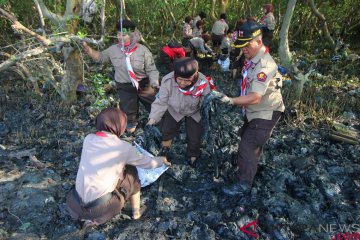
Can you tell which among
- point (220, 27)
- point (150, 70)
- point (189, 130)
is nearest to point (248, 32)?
point (189, 130)

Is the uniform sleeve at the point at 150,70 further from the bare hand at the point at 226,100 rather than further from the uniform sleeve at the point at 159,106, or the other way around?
the bare hand at the point at 226,100

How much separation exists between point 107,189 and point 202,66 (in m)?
5.56

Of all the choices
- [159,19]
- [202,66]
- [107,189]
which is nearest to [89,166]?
[107,189]

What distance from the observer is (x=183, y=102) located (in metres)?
3.48

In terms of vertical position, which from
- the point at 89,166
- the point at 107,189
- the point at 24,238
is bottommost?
the point at 24,238

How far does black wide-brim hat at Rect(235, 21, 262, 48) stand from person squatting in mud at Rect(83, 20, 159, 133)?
1569 mm

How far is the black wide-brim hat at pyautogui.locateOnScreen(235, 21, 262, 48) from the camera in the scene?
291cm

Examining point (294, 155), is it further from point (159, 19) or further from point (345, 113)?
point (159, 19)

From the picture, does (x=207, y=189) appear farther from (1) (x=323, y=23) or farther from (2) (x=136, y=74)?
(1) (x=323, y=23)

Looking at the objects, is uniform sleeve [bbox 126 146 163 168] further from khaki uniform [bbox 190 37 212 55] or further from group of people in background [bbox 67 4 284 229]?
khaki uniform [bbox 190 37 212 55]

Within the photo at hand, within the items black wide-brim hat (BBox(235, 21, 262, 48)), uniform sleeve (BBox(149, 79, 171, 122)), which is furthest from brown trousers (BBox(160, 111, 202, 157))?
black wide-brim hat (BBox(235, 21, 262, 48))

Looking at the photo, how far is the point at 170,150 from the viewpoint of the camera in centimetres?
434

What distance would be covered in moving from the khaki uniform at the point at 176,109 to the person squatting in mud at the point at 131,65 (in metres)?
0.69

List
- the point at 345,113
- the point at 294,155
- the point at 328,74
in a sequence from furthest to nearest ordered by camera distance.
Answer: the point at 328,74 < the point at 345,113 < the point at 294,155
